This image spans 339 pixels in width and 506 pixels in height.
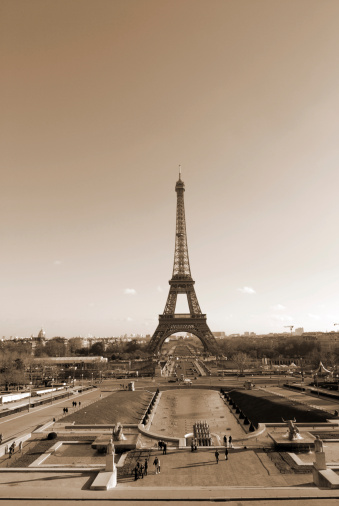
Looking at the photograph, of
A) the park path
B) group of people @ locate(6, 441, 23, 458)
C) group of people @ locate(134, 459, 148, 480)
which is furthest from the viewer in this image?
the park path

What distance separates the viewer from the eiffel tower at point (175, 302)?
112 m

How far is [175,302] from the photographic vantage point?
114 meters

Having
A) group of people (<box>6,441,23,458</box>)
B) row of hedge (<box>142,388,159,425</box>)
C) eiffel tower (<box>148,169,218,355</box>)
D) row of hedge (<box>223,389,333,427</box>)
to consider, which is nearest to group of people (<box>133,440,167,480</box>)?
group of people (<box>6,441,23,458</box>)

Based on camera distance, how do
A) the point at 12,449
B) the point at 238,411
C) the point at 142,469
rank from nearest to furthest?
1. the point at 142,469
2. the point at 12,449
3. the point at 238,411

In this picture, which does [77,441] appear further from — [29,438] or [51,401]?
[51,401]

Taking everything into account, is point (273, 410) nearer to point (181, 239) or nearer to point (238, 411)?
point (238, 411)

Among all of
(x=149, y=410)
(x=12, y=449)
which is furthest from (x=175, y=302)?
(x=12, y=449)

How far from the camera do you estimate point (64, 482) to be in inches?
862

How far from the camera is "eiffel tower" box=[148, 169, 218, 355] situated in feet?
367

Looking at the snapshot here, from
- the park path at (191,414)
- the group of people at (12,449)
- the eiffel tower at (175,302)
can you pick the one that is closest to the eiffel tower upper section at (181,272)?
the eiffel tower at (175,302)

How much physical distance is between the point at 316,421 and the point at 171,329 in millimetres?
76444

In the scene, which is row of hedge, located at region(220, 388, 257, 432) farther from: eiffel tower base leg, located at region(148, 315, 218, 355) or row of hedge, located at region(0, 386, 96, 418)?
eiffel tower base leg, located at region(148, 315, 218, 355)

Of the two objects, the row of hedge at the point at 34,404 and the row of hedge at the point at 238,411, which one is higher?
the row of hedge at the point at 34,404

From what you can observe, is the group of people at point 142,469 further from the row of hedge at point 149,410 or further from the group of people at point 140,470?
the row of hedge at point 149,410
